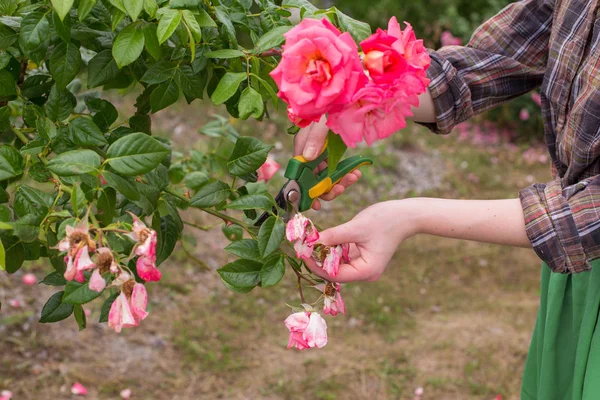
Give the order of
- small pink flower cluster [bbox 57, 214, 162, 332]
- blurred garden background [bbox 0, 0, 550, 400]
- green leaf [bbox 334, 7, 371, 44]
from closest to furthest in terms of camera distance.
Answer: small pink flower cluster [bbox 57, 214, 162, 332] < green leaf [bbox 334, 7, 371, 44] < blurred garden background [bbox 0, 0, 550, 400]

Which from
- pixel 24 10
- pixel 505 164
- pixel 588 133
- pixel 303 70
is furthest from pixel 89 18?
pixel 505 164

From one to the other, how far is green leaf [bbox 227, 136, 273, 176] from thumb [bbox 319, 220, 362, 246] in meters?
0.17

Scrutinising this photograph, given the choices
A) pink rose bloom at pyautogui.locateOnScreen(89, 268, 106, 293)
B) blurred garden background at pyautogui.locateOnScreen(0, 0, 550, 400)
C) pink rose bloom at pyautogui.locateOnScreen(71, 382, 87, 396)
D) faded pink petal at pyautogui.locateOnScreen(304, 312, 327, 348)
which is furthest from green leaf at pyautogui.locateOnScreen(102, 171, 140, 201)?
pink rose bloom at pyautogui.locateOnScreen(71, 382, 87, 396)

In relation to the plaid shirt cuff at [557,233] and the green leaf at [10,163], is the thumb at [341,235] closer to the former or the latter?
the plaid shirt cuff at [557,233]

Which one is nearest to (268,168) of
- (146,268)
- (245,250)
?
(245,250)

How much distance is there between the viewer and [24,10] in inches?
44.7

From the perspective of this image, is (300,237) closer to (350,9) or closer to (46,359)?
(46,359)

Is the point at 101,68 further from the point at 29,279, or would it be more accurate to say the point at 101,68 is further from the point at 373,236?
the point at 29,279

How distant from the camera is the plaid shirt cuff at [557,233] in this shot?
1245mm

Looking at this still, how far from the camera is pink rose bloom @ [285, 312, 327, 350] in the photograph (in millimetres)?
1170

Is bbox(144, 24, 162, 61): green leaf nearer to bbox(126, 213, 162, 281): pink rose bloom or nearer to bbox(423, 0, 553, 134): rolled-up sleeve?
bbox(126, 213, 162, 281): pink rose bloom

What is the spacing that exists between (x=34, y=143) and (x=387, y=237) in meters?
0.61

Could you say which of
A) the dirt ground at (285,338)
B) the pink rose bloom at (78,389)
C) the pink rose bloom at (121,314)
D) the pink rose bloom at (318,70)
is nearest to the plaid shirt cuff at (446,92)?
the pink rose bloom at (318,70)

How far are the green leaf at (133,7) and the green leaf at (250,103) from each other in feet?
0.69
